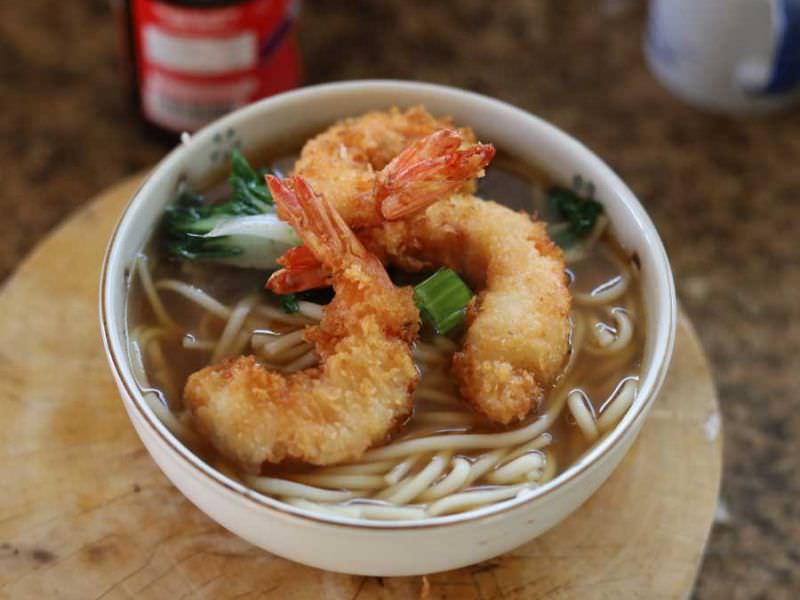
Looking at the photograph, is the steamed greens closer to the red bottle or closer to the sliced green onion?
the sliced green onion

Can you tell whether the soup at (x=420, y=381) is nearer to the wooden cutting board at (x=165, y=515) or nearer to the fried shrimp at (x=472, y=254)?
the fried shrimp at (x=472, y=254)

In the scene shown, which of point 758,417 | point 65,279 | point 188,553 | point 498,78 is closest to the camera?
point 188,553

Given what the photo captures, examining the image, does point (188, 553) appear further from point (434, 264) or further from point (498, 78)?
point (498, 78)

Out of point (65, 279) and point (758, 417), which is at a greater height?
point (65, 279)

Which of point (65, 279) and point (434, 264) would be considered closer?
point (434, 264)

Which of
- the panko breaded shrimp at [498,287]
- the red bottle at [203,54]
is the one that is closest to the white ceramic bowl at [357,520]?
the panko breaded shrimp at [498,287]

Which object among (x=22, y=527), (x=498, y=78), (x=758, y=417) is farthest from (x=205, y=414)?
(x=498, y=78)

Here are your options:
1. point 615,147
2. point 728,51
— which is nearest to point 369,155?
point 615,147
